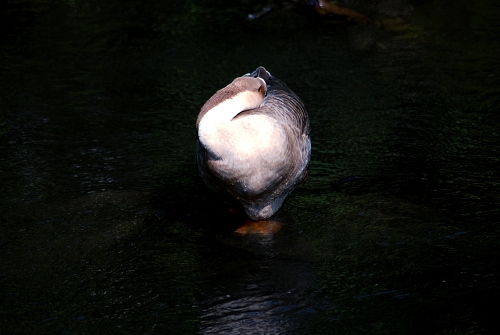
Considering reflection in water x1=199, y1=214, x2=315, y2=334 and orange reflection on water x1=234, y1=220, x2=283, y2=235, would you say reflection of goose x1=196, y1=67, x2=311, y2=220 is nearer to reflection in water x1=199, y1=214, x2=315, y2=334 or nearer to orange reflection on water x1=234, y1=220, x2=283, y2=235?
orange reflection on water x1=234, y1=220, x2=283, y2=235

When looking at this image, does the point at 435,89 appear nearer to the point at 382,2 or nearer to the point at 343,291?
the point at 382,2

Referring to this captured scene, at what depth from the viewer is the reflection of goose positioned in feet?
13.4

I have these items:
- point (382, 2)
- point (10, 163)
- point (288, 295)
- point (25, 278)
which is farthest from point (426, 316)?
point (382, 2)

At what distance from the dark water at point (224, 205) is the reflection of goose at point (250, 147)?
399 mm

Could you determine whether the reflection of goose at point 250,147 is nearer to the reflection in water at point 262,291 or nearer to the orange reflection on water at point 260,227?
the orange reflection on water at point 260,227

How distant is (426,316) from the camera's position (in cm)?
357

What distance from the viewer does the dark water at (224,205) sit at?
3.77 m

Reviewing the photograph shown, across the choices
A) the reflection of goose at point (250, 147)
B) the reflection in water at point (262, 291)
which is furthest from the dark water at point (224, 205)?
the reflection of goose at point (250, 147)

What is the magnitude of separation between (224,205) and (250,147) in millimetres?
1223

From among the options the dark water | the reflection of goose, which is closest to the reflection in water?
the dark water

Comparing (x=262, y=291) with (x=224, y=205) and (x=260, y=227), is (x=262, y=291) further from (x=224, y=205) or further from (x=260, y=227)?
(x=224, y=205)

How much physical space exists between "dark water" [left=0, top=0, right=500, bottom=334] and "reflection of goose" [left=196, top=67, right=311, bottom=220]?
1.31 ft

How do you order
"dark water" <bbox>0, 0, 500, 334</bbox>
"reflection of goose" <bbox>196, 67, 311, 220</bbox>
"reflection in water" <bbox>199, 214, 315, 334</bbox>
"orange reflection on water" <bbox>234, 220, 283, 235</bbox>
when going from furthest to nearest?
1. "orange reflection on water" <bbox>234, 220, 283, 235</bbox>
2. "reflection of goose" <bbox>196, 67, 311, 220</bbox>
3. "dark water" <bbox>0, 0, 500, 334</bbox>
4. "reflection in water" <bbox>199, 214, 315, 334</bbox>

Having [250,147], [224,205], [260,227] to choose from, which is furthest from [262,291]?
[224,205]
